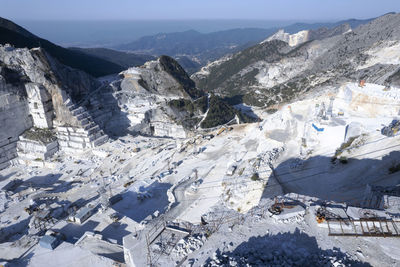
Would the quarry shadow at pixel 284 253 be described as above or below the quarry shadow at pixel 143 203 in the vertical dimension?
above

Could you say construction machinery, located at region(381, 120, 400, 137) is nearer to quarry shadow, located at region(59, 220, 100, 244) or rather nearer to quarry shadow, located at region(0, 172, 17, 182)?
quarry shadow, located at region(59, 220, 100, 244)

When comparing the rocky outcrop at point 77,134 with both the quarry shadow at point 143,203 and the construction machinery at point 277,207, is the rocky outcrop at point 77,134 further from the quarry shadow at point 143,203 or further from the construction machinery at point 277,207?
the construction machinery at point 277,207

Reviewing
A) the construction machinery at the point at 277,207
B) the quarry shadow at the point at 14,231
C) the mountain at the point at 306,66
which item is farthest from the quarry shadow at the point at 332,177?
the mountain at the point at 306,66

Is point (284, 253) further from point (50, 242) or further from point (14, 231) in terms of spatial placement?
point (14, 231)

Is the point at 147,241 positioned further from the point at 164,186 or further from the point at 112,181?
the point at 112,181

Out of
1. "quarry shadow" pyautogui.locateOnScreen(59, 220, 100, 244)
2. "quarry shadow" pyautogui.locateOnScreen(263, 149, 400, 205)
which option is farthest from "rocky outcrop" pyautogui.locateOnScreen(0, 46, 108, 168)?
"quarry shadow" pyautogui.locateOnScreen(263, 149, 400, 205)

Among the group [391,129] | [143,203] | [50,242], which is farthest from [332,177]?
[50,242]
